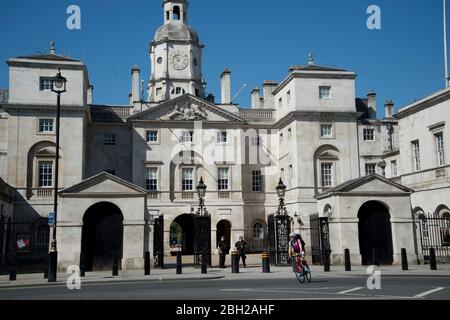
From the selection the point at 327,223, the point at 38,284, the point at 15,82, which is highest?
the point at 15,82

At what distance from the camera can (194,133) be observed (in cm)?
4488

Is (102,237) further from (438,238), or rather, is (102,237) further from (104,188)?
(438,238)

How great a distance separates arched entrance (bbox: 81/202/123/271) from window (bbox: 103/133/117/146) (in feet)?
62.7

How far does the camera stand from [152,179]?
43469 millimetres

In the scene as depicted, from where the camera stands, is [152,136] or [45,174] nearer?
[45,174]

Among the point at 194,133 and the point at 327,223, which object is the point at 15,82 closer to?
the point at 194,133

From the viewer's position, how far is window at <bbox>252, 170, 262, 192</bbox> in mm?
45969

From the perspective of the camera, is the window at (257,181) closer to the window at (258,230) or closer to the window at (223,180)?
the window at (223,180)

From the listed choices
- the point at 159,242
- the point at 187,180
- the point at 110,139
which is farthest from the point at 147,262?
the point at 110,139

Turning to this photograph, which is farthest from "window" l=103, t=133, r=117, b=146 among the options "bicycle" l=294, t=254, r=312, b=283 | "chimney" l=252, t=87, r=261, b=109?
"bicycle" l=294, t=254, r=312, b=283

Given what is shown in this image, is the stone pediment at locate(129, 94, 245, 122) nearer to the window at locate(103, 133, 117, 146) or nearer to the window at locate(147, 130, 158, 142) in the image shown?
the window at locate(147, 130, 158, 142)

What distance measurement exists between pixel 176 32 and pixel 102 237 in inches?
1244
